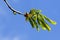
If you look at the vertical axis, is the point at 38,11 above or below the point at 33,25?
above

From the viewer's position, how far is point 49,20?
249 inches

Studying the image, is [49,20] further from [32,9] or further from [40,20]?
[32,9]

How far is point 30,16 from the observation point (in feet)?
21.7

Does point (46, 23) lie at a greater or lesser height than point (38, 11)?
lesser

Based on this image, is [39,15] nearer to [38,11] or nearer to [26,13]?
[38,11]

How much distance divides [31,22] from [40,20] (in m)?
0.41

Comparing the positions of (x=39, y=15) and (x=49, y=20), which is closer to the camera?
(x=49, y=20)

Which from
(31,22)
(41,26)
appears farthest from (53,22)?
(31,22)

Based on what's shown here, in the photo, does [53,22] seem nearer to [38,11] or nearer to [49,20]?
[49,20]

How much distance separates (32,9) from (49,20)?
0.92 metres

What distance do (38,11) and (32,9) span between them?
291mm

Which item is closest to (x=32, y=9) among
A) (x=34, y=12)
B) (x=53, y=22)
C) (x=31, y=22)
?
(x=34, y=12)

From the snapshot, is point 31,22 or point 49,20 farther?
point 31,22

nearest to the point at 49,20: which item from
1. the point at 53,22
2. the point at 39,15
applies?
the point at 53,22
